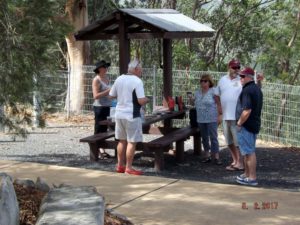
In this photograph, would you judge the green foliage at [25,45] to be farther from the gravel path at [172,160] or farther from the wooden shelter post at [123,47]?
the wooden shelter post at [123,47]

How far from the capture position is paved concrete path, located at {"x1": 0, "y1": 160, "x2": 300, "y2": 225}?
18.6 ft

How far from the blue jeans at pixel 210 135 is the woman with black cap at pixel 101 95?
5.56 feet

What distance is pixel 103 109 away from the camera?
411 inches

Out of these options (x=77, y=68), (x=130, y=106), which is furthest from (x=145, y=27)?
(x=77, y=68)

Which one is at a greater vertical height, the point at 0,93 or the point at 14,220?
the point at 0,93

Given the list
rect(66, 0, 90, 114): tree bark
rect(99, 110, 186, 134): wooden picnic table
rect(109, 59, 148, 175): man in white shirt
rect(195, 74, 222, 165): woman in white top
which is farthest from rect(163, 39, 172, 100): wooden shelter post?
rect(66, 0, 90, 114): tree bark

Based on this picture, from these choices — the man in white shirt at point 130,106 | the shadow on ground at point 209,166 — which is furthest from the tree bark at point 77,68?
the man in white shirt at point 130,106

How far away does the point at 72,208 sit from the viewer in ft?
15.1

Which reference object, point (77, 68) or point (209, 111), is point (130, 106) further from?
point (77, 68)

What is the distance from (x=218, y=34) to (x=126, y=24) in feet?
41.8

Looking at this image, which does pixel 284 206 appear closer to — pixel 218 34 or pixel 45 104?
pixel 45 104

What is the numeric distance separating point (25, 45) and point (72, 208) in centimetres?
202

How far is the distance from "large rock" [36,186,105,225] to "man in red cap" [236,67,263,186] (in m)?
3.24

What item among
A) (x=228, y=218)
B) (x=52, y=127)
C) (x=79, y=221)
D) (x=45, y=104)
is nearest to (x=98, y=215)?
(x=79, y=221)
